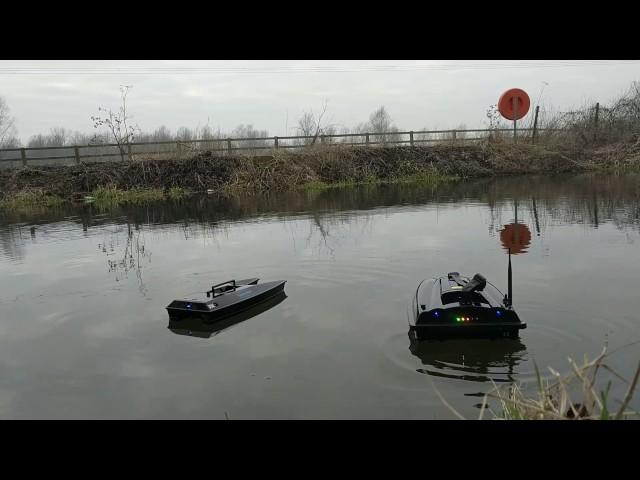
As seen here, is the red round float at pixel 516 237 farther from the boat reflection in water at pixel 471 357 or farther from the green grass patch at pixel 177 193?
the green grass patch at pixel 177 193

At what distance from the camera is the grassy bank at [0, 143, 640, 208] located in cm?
2323

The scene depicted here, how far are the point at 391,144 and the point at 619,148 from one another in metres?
12.6

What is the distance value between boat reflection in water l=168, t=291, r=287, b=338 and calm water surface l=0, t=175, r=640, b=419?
0.10 meters

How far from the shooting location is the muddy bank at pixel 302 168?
23844mm

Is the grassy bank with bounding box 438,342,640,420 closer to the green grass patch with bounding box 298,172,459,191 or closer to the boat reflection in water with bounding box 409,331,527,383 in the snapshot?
the boat reflection in water with bounding box 409,331,527,383

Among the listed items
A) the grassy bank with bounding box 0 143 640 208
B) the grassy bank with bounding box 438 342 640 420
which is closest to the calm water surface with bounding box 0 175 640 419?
the grassy bank with bounding box 438 342 640 420

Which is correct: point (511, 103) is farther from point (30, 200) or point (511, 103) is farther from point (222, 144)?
point (30, 200)

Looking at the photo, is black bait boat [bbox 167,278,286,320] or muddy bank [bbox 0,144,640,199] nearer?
black bait boat [bbox 167,278,286,320]

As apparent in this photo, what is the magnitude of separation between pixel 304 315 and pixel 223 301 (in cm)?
101

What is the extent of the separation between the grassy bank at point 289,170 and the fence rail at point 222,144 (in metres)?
1.08
